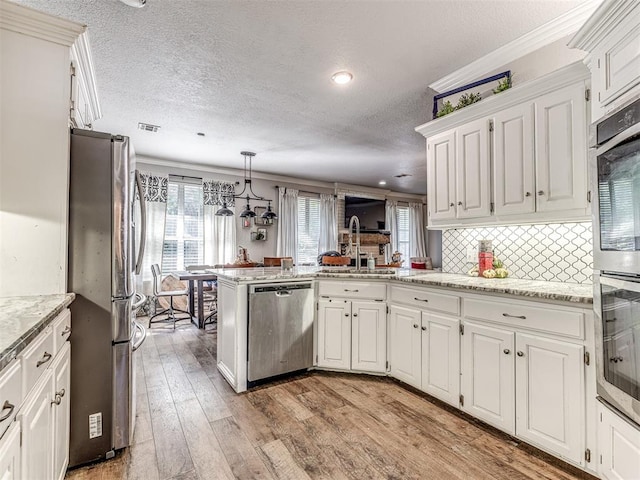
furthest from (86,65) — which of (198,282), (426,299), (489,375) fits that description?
(489,375)

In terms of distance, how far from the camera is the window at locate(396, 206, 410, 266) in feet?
28.6

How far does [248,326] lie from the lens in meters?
2.56

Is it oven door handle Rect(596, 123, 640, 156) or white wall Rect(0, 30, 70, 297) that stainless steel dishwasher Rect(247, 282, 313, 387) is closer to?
white wall Rect(0, 30, 70, 297)

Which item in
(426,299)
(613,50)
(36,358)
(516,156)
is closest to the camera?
(36,358)

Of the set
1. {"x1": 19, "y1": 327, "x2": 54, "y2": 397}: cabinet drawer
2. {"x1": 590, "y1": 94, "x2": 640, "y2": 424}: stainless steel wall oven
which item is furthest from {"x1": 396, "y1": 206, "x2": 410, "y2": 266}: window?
{"x1": 19, "y1": 327, "x2": 54, "y2": 397}: cabinet drawer

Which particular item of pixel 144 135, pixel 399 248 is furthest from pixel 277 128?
pixel 399 248

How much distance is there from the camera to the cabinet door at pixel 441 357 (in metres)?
2.17

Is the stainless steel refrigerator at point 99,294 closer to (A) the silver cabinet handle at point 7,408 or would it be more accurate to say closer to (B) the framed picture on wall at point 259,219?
(A) the silver cabinet handle at point 7,408

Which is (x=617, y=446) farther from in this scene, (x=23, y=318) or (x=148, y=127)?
(x=148, y=127)

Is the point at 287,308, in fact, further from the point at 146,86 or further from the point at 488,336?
the point at 146,86

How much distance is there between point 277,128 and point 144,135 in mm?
1855

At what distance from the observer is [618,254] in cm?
126

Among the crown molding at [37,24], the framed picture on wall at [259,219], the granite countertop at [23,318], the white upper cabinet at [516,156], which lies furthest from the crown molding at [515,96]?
the framed picture on wall at [259,219]

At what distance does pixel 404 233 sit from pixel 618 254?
7.67m
